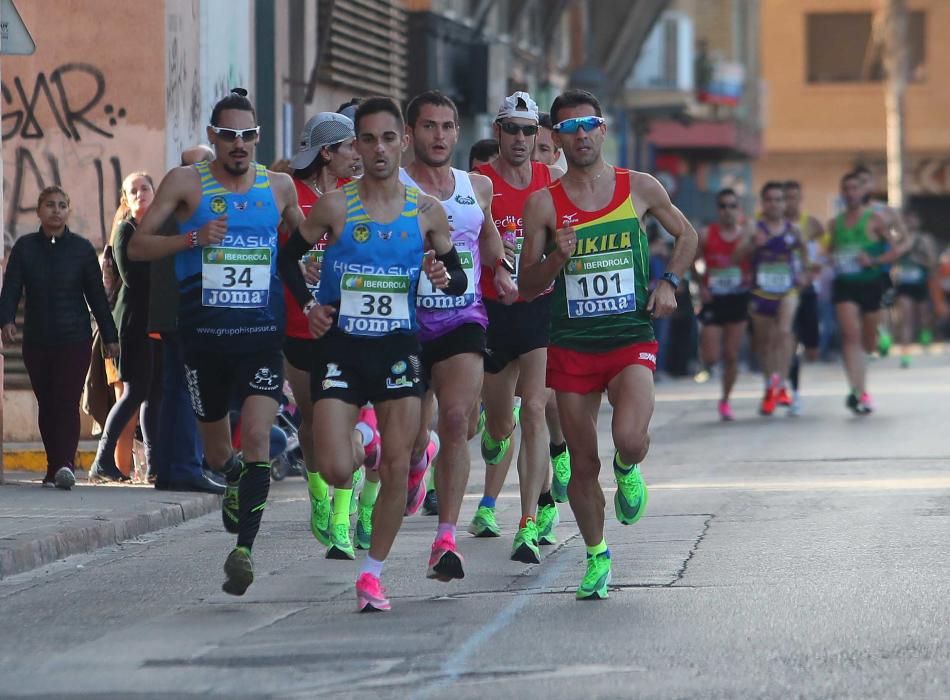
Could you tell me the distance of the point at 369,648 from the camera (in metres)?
7.91

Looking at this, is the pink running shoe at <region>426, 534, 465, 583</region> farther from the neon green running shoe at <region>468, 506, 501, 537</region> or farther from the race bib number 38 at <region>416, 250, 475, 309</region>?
the neon green running shoe at <region>468, 506, 501, 537</region>

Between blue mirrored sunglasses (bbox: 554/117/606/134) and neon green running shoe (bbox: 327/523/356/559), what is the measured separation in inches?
93.8

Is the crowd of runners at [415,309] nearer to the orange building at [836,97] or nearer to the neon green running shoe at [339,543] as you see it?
the neon green running shoe at [339,543]

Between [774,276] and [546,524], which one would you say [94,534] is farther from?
[774,276]

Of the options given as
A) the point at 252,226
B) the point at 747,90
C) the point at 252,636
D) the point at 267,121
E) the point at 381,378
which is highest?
the point at 747,90

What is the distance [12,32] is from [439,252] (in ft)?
16.1

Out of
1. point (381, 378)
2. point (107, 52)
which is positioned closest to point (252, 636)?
point (381, 378)

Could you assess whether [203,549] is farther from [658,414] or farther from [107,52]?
[658,414]

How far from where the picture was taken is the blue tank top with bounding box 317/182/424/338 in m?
8.97

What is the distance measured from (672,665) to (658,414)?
49.3ft

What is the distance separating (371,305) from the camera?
897 cm

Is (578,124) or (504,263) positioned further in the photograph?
(504,263)

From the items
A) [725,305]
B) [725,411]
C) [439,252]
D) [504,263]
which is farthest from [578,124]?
[725,305]

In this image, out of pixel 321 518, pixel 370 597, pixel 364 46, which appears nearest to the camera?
pixel 370 597
